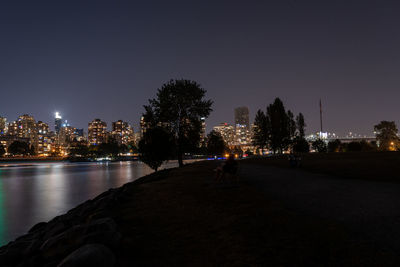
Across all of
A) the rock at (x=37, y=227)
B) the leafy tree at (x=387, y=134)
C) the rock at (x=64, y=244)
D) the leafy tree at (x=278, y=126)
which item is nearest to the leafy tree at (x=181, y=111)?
the rock at (x=37, y=227)

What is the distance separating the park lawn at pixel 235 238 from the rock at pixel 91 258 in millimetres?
340

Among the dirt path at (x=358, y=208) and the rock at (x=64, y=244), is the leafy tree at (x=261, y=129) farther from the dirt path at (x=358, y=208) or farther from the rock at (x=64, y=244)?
the rock at (x=64, y=244)

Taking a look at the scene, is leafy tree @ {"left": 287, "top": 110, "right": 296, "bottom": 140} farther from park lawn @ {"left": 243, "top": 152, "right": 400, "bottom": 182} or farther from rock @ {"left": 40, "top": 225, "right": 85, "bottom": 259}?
rock @ {"left": 40, "top": 225, "right": 85, "bottom": 259}

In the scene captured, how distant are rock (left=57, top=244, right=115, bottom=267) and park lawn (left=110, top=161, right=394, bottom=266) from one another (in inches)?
13.4

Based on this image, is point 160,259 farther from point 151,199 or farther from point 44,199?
point 44,199

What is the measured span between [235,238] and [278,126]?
2849 inches

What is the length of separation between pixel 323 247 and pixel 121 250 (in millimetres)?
4304

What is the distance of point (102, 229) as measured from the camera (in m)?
6.95

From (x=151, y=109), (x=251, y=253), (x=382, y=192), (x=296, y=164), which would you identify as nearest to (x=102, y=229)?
(x=251, y=253)

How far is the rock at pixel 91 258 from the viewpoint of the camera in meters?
5.18

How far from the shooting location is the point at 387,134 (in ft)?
292

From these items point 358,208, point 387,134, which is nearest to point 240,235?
point 358,208

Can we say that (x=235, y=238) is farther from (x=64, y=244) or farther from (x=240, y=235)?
(x=64, y=244)

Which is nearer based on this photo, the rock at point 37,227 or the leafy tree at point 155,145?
the rock at point 37,227
